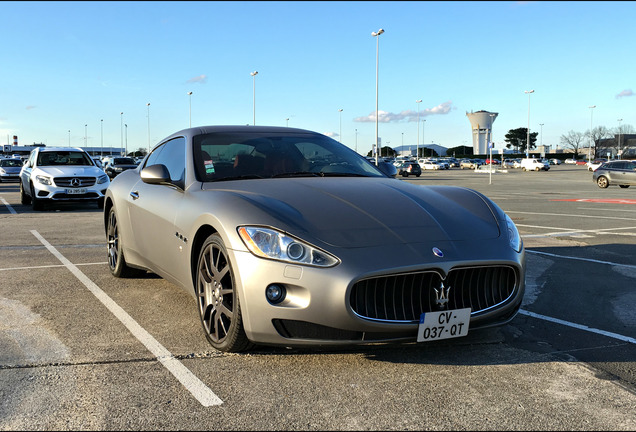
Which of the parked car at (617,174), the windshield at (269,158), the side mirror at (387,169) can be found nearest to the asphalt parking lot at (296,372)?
the windshield at (269,158)

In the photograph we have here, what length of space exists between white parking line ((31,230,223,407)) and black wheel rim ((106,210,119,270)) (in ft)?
1.02

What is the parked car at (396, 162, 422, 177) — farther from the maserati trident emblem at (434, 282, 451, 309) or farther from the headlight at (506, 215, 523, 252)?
the maserati trident emblem at (434, 282, 451, 309)

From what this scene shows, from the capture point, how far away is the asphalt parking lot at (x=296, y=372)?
2.86m

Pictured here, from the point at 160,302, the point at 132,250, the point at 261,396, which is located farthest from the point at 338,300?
the point at 132,250

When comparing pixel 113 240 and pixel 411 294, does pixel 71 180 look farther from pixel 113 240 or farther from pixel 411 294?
pixel 411 294

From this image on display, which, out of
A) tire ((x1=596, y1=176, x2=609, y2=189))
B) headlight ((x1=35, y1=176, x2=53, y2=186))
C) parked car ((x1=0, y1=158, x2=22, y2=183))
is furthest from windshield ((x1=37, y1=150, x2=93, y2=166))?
tire ((x1=596, y1=176, x2=609, y2=189))

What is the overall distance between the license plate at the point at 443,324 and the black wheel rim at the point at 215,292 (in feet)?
3.68

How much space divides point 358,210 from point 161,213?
1.78 metres

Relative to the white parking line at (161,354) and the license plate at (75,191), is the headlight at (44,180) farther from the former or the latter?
the white parking line at (161,354)

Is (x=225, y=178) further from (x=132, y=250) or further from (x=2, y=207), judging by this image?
(x=2, y=207)

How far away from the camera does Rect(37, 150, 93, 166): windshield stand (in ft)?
52.5

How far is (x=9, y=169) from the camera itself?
3447 centimetres

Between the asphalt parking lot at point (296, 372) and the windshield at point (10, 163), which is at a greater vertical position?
the windshield at point (10, 163)

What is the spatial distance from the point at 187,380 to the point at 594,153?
489 ft
